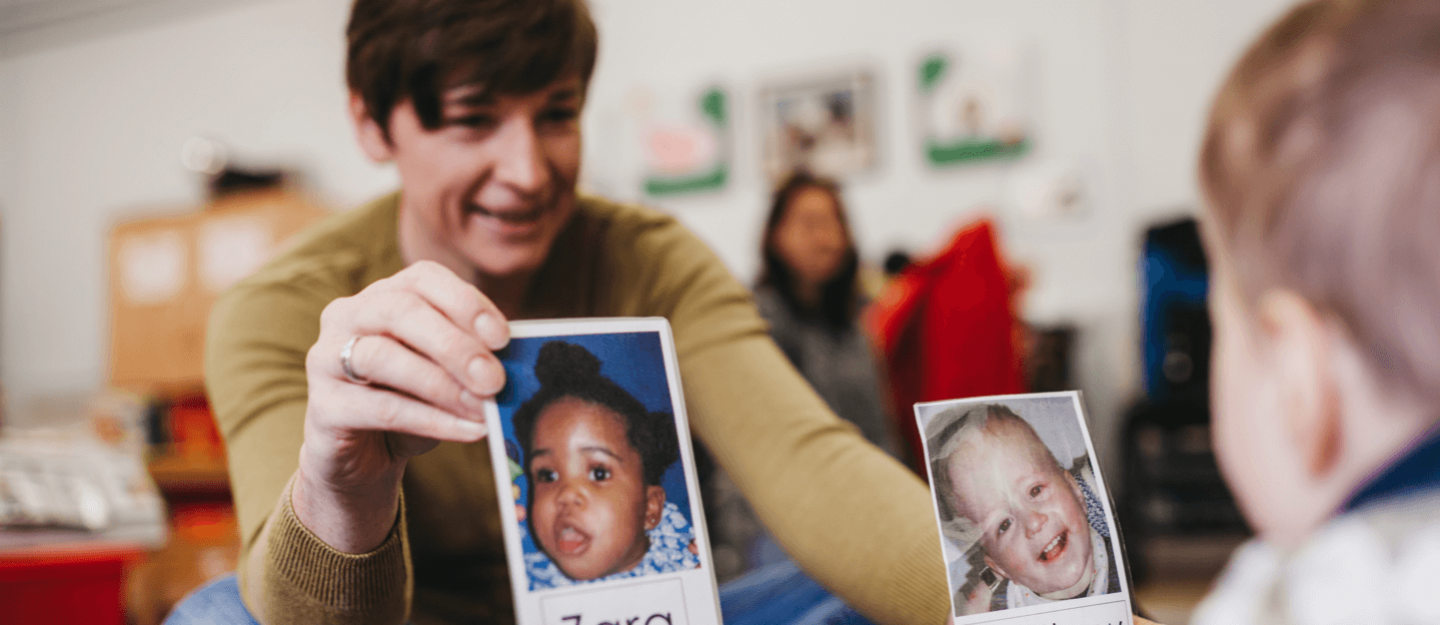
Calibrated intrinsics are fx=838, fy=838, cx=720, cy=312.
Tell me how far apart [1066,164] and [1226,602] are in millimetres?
2998

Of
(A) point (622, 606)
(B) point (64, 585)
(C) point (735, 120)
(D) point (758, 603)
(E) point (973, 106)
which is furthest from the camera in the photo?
(C) point (735, 120)

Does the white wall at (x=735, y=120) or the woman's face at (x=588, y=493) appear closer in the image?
the woman's face at (x=588, y=493)

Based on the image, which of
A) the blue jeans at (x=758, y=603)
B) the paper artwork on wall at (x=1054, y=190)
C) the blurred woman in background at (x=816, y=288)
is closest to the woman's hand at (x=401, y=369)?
the blue jeans at (x=758, y=603)

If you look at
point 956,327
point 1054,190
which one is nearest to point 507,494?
point 956,327

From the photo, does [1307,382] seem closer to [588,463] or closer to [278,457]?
[588,463]

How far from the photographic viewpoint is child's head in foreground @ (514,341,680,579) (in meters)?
0.40

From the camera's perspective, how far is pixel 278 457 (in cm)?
52

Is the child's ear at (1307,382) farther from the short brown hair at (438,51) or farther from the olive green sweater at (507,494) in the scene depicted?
the short brown hair at (438,51)

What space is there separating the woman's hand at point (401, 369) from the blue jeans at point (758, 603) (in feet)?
0.59

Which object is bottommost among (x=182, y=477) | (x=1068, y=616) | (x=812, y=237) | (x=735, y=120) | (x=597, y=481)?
(x=182, y=477)

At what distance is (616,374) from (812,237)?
1819 mm

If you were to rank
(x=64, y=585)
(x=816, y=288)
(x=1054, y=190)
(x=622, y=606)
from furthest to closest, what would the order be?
Result: (x=1054, y=190) → (x=816, y=288) → (x=64, y=585) → (x=622, y=606)

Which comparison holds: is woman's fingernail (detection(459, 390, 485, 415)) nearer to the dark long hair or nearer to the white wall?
the white wall

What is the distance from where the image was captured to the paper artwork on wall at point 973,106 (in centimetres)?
308
